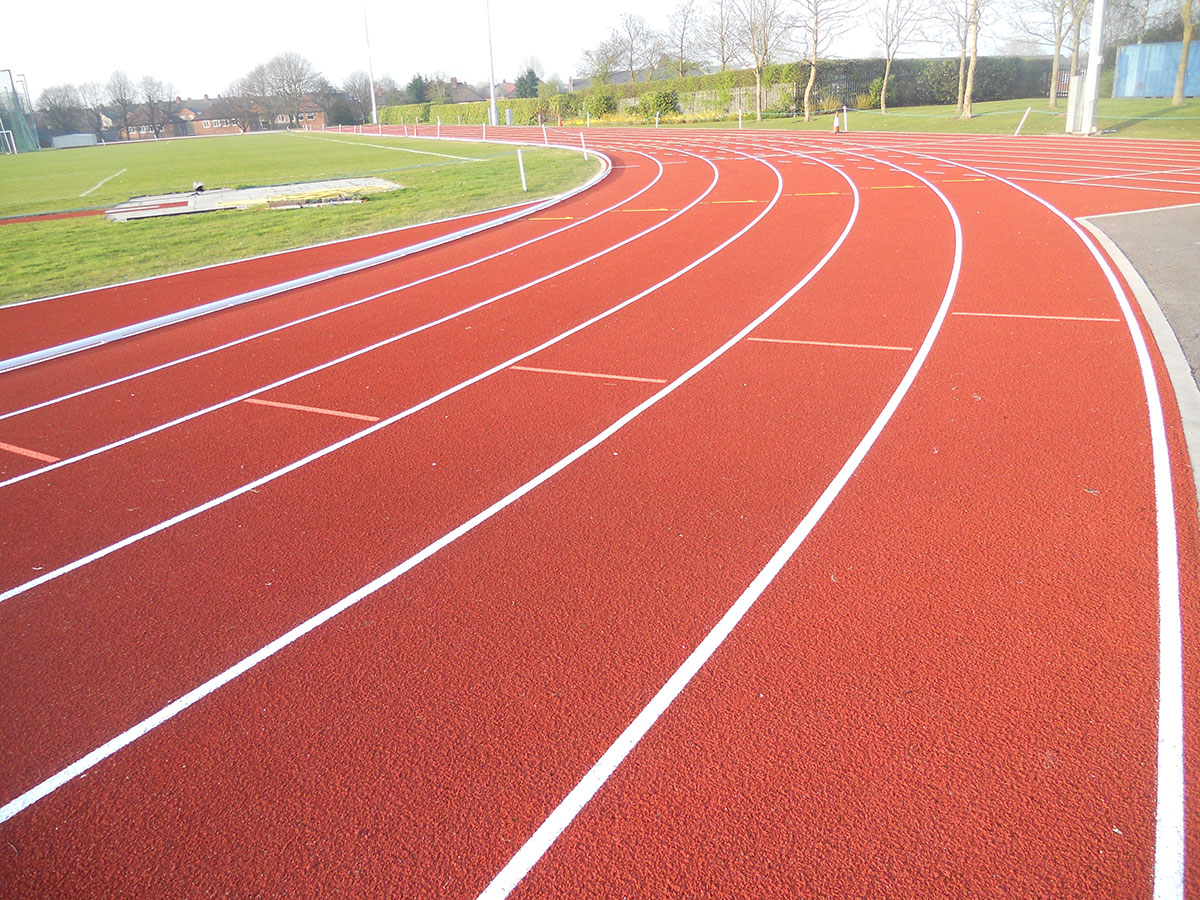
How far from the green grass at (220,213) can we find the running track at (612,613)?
590 cm

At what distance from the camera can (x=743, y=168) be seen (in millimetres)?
23125

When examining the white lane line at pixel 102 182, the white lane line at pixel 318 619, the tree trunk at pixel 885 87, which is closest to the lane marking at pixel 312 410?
the white lane line at pixel 318 619

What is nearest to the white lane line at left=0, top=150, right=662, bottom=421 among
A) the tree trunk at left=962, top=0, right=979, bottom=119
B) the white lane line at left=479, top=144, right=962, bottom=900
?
the white lane line at left=479, top=144, right=962, bottom=900

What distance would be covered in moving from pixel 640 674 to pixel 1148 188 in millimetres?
17402

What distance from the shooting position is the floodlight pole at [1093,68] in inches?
882

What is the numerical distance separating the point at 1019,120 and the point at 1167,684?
1373 inches

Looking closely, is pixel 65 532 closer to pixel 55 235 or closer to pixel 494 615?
pixel 494 615

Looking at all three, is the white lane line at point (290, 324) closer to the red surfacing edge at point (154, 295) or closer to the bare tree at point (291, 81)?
the red surfacing edge at point (154, 295)

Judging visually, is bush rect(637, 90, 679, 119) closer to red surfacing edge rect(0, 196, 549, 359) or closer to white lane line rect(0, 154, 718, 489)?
red surfacing edge rect(0, 196, 549, 359)

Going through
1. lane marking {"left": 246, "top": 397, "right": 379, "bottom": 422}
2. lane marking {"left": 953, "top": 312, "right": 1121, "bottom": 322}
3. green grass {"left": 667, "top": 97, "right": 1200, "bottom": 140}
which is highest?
green grass {"left": 667, "top": 97, "right": 1200, "bottom": 140}

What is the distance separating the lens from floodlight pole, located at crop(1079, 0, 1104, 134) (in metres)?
22.4

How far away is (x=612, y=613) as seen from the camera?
384 cm

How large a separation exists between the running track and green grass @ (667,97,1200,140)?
2452cm

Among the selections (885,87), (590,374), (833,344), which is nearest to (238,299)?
(590,374)
